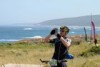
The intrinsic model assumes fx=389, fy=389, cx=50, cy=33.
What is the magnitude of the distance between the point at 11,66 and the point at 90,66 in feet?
8.30

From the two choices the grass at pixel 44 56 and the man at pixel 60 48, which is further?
the grass at pixel 44 56

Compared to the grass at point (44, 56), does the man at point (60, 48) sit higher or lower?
higher

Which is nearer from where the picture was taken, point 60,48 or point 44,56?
point 60,48

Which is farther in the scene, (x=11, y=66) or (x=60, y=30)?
(x=11, y=66)

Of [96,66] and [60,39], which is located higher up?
[60,39]

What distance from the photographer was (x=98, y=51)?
864 inches

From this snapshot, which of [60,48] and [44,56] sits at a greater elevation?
[60,48]

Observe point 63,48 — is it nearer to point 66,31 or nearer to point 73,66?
point 66,31

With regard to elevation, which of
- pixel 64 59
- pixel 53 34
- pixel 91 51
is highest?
pixel 53 34

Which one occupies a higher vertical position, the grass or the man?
the man

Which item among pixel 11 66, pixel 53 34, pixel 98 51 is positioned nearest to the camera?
pixel 53 34

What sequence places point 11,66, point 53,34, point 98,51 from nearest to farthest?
point 53,34 < point 11,66 < point 98,51

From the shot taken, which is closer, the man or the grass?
the man

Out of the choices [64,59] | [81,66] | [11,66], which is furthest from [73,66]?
[64,59]
